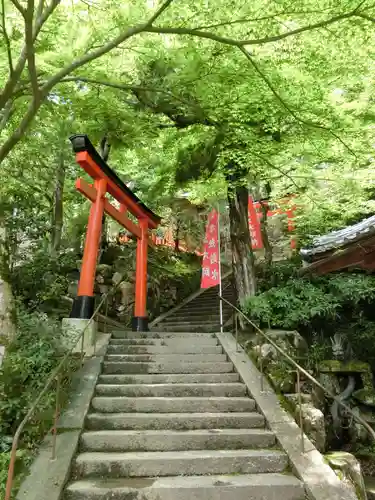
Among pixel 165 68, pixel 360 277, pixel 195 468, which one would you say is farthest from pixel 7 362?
pixel 360 277

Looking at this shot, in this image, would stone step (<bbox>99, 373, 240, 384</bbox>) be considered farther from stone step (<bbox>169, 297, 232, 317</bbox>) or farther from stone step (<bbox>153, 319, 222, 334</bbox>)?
stone step (<bbox>169, 297, 232, 317</bbox>)

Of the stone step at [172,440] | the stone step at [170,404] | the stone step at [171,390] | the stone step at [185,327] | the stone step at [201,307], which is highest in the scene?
the stone step at [201,307]

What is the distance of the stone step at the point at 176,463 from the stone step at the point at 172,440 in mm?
113

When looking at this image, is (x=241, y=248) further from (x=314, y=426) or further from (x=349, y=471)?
(x=349, y=471)

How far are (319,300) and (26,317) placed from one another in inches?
255

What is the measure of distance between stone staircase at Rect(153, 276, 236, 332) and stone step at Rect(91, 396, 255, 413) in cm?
491

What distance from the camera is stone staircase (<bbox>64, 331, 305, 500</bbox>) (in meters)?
4.13

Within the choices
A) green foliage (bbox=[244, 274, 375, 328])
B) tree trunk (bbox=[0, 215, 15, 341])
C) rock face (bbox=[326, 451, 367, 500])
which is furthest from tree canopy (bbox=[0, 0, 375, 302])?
rock face (bbox=[326, 451, 367, 500])

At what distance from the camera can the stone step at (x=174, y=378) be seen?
636cm

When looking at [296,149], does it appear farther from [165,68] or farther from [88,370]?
[88,370]

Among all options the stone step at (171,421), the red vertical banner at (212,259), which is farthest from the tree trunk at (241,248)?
the stone step at (171,421)

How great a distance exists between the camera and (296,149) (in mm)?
7746

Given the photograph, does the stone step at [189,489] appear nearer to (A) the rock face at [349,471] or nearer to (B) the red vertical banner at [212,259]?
(A) the rock face at [349,471]

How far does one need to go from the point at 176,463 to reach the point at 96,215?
536cm
